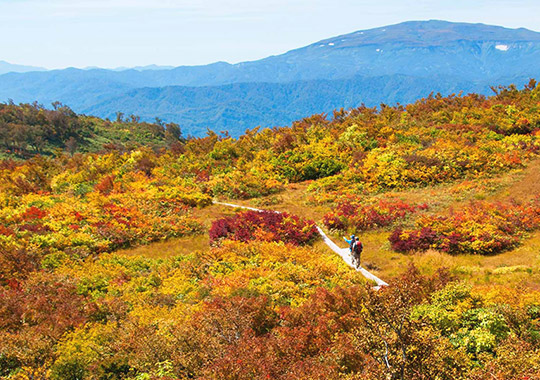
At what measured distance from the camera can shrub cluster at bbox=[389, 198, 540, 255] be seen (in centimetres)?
1467

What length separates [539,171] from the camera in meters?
22.5

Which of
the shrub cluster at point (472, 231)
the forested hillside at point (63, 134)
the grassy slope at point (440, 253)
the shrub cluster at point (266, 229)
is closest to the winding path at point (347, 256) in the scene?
the grassy slope at point (440, 253)

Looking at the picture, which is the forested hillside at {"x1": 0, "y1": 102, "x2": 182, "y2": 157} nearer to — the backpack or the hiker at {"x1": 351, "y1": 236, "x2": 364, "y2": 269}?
the hiker at {"x1": 351, "y1": 236, "x2": 364, "y2": 269}

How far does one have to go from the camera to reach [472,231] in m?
15.3

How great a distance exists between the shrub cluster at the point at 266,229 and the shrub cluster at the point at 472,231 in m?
3.59

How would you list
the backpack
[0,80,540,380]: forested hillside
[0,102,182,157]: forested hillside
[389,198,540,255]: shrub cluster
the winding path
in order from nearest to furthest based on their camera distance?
[0,80,540,380]: forested hillside → the winding path → the backpack → [389,198,540,255]: shrub cluster → [0,102,182,157]: forested hillside

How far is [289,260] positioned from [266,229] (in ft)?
11.5

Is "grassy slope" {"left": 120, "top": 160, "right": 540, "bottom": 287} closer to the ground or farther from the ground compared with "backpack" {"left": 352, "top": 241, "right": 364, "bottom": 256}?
closer to the ground

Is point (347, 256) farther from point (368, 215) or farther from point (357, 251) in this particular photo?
point (368, 215)

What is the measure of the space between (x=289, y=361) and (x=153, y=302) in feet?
16.9

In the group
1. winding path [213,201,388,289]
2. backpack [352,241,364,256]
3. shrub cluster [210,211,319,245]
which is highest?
backpack [352,241,364,256]

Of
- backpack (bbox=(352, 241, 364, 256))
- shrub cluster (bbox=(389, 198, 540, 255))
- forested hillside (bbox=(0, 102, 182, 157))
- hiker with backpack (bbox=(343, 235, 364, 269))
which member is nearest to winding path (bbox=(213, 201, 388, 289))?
hiker with backpack (bbox=(343, 235, 364, 269))

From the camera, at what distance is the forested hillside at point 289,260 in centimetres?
749

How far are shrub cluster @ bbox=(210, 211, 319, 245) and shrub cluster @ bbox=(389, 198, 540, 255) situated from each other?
3.59 meters
